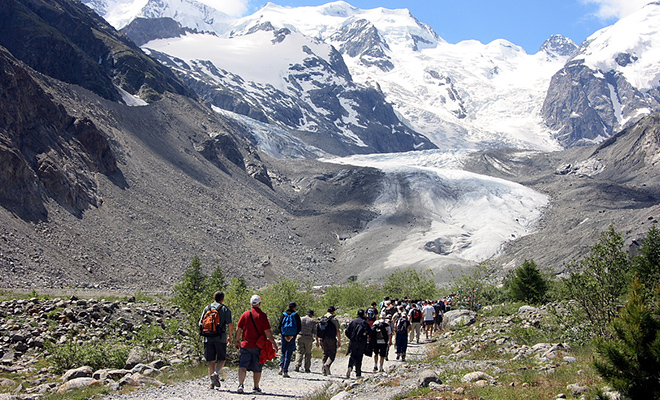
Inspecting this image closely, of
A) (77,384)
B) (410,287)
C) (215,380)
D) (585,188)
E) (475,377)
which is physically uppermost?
(585,188)

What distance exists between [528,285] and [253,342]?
2753 cm

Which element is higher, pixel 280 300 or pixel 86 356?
pixel 280 300

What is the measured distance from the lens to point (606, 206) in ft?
349

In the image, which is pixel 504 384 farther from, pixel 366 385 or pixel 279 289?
pixel 279 289

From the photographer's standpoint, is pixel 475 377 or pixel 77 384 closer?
pixel 475 377

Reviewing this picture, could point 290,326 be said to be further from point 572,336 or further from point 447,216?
point 447,216

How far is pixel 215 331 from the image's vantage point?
41.9ft

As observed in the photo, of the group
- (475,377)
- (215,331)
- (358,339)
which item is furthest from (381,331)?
(215,331)

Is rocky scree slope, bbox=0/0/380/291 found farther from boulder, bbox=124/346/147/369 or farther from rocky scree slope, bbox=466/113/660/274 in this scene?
rocky scree slope, bbox=466/113/660/274

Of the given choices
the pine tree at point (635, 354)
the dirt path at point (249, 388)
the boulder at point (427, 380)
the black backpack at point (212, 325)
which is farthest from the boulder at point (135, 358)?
the pine tree at point (635, 354)

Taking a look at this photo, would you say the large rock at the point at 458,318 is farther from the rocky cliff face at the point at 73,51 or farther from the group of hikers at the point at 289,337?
the rocky cliff face at the point at 73,51

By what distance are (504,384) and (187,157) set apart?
96.4m

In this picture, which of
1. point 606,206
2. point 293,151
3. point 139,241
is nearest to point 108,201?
point 139,241

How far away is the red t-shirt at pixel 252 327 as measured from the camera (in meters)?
12.8
